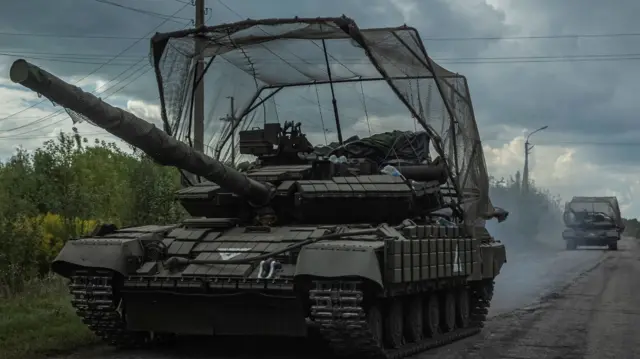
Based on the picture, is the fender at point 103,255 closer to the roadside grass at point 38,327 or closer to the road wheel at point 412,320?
the roadside grass at point 38,327

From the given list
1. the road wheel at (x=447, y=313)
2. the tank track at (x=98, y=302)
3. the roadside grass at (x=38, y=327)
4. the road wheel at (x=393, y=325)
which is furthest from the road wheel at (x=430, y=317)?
the roadside grass at (x=38, y=327)

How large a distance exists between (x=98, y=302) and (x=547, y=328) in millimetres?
7268

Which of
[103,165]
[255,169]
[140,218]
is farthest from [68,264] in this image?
[103,165]

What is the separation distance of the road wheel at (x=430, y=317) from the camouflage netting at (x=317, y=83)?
1.66 metres

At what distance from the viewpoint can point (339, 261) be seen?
10.3m

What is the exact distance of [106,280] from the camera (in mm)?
11578

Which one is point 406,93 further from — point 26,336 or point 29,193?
point 29,193

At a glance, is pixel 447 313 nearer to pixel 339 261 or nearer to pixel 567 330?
pixel 567 330

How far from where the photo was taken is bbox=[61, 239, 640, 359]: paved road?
12.0m

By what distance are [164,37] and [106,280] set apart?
441 cm

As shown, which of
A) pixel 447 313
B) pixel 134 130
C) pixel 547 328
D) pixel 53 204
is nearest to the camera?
pixel 134 130

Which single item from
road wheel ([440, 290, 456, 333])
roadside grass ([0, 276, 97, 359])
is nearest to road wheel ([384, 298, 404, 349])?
road wheel ([440, 290, 456, 333])

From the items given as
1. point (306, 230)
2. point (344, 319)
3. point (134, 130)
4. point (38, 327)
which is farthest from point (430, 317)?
point (134, 130)

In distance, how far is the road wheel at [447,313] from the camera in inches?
571
